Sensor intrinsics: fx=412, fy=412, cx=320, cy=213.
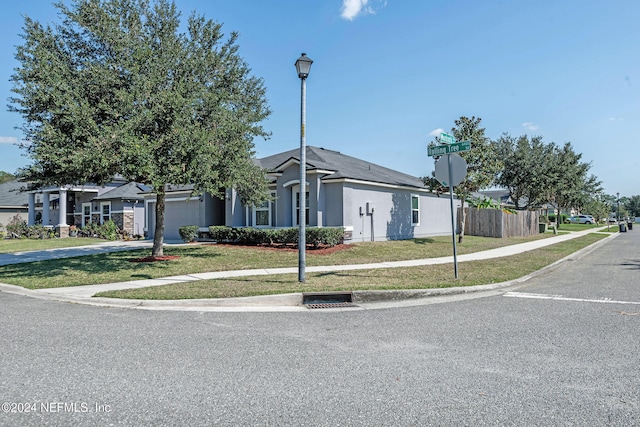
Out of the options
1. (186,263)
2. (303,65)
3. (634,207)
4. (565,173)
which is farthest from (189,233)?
(634,207)

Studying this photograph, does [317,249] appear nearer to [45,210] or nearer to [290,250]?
[290,250]

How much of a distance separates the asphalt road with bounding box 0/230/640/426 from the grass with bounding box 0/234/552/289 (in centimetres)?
393

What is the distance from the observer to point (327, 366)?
4.50 meters

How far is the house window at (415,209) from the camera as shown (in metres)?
24.3

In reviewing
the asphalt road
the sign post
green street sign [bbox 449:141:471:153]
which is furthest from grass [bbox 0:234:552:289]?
green street sign [bbox 449:141:471:153]

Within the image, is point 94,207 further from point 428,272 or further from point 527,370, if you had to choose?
point 527,370

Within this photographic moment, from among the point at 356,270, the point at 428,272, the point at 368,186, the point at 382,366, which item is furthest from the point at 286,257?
the point at 382,366

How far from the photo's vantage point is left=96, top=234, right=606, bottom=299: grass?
8686mm

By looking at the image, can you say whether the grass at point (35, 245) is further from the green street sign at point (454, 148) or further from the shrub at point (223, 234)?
the green street sign at point (454, 148)

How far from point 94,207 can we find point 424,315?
104ft

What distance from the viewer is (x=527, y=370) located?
4.32 metres

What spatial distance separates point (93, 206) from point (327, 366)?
32.7m

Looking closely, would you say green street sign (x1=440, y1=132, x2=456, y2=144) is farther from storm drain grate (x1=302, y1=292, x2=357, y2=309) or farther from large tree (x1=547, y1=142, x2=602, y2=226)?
large tree (x1=547, y1=142, x2=602, y2=226)

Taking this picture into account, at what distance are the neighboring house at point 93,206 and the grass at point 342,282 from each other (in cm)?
2149
